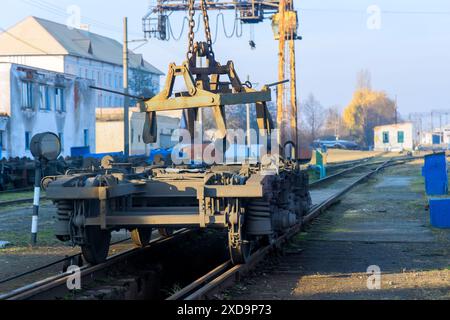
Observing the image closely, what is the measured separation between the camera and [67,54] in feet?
263

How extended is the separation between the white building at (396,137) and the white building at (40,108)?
49.5m

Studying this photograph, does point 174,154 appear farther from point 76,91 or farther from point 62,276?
point 76,91

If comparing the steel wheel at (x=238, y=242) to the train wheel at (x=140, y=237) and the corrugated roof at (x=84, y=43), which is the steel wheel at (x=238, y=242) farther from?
the corrugated roof at (x=84, y=43)

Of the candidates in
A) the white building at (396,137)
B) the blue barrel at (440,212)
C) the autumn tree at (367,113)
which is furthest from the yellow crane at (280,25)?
the autumn tree at (367,113)

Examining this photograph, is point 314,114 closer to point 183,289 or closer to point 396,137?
point 396,137

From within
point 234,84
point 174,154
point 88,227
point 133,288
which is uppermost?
point 234,84

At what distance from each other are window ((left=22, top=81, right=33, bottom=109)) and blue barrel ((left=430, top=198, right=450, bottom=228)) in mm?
34569

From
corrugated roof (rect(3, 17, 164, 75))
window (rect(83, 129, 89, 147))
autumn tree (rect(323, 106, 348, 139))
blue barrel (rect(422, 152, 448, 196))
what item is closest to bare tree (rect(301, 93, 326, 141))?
autumn tree (rect(323, 106, 348, 139))

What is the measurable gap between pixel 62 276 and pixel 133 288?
38.3 inches

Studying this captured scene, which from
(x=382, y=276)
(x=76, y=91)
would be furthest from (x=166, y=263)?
(x=76, y=91)

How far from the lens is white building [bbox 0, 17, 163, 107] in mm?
81000

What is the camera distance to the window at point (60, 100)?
49062mm
